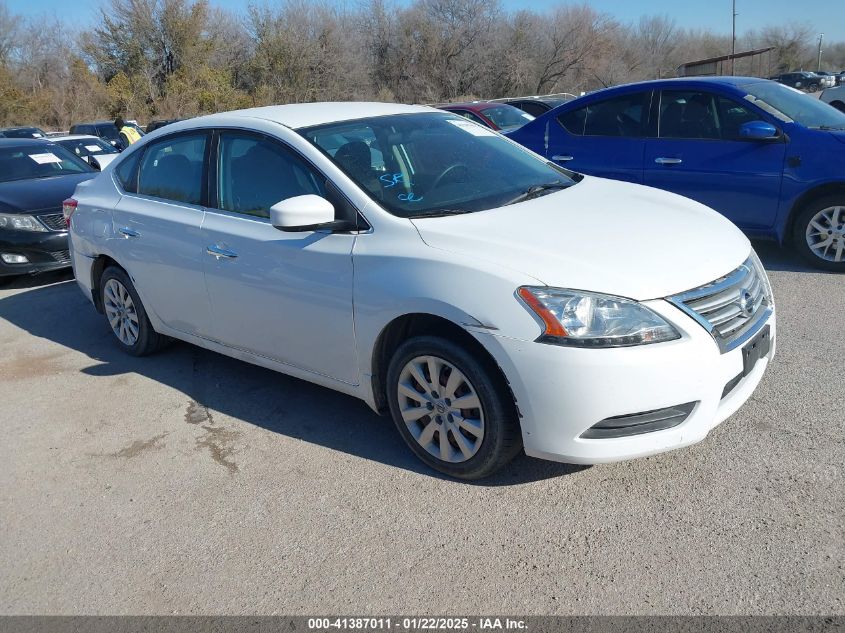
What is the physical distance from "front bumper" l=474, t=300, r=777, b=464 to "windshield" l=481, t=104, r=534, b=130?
967 cm

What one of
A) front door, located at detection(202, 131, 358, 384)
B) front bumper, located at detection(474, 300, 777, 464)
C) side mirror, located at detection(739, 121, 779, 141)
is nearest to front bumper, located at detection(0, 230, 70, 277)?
front door, located at detection(202, 131, 358, 384)

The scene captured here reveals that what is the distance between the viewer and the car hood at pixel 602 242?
125 inches

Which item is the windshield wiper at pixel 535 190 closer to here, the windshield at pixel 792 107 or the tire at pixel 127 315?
the tire at pixel 127 315

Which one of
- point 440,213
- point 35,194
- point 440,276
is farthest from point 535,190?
point 35,194

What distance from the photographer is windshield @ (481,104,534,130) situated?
1260 cm

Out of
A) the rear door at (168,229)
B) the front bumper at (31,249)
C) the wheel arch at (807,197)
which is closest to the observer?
the rear door at (168,229)

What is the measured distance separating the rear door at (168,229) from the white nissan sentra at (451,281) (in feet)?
0.05

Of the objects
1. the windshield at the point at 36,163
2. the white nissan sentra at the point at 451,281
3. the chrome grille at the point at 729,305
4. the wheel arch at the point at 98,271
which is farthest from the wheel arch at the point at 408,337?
the windshield at the point at 36,163

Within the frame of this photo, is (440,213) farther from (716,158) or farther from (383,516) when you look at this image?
(716,158)

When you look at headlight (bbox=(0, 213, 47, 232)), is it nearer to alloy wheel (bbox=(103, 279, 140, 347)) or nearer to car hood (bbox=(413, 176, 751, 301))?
alloy wheel (bbox=(103, 279, 140, 347))

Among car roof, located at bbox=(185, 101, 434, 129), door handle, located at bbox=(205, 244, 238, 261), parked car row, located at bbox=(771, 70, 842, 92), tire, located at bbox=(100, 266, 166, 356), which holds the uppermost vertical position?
car roof, located at bbox=(185, 101, 434, 129)

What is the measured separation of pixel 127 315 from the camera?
5562mm

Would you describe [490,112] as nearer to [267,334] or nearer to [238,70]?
[267,334]

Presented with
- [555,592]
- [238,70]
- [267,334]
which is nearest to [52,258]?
[267,334]
